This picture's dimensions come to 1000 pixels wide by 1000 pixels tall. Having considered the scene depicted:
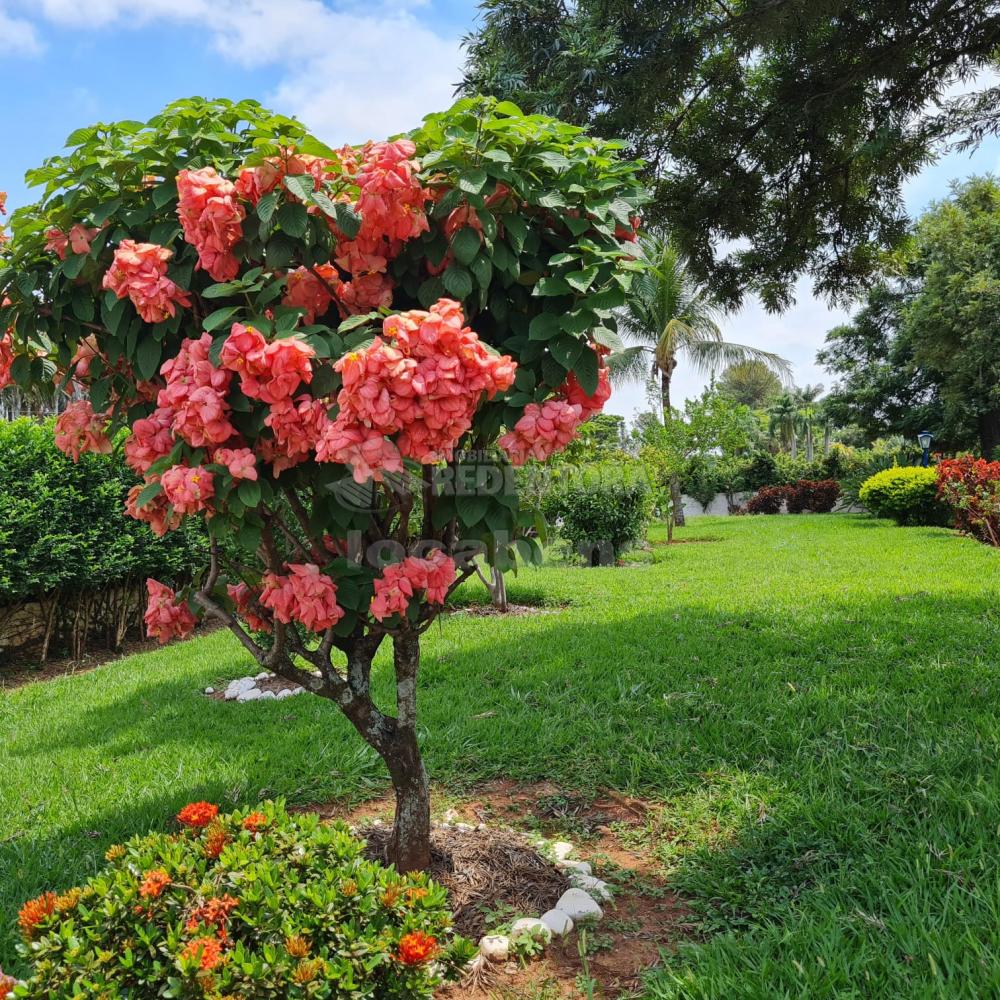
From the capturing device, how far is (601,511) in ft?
38.0

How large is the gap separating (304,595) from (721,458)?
55.3ft

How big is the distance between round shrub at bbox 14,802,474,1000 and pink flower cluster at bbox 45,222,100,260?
150 centimetres

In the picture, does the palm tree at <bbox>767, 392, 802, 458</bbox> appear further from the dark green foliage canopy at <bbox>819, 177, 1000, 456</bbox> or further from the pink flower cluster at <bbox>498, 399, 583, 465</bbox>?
the pink flower cluster at <bbox>498, 399, 583, 465</bbox>

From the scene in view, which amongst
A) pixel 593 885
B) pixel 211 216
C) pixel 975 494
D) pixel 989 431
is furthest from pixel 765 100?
pixel 989 431

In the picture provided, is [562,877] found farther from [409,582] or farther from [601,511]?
[601,511]

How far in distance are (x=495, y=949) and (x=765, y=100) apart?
489 centimetres

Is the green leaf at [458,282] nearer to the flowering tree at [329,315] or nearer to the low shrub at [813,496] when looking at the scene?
the flowering tree at [329,315]

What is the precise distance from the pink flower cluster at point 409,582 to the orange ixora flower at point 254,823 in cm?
62

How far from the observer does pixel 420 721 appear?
13.0ft

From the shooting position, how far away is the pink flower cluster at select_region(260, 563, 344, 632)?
188cm

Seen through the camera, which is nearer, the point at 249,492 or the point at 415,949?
the point at 415,949

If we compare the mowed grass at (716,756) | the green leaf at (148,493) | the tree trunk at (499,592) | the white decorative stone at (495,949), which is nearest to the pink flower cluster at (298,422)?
the green leaf at (148,493)

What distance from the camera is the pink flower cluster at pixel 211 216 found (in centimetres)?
166

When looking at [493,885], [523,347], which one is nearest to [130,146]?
[523,347]
